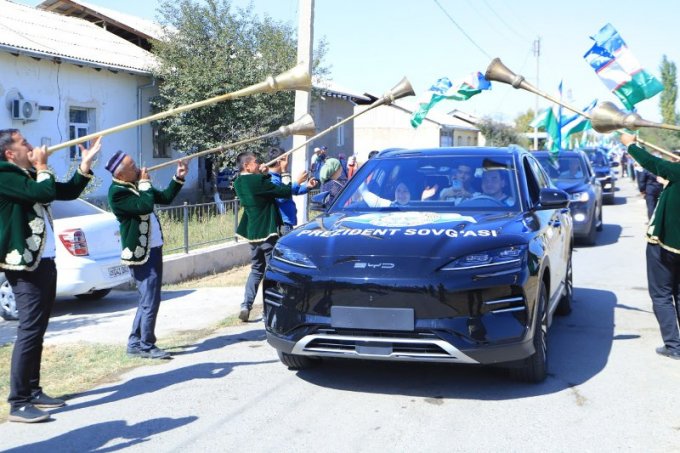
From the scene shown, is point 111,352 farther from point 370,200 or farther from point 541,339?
point 541,339

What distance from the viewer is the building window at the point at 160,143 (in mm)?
21159

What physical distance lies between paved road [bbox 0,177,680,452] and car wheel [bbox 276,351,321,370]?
2.7 inches

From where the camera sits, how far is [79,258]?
7.90 meters

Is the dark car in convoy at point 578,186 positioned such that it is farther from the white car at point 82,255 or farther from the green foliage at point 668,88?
Answer: the green foliage at point 668,88

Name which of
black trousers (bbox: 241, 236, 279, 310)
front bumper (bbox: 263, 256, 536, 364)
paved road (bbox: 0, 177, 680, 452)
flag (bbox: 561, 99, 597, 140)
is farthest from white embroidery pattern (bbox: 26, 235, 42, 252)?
flag (bbox: 561, 99, 597, 140)

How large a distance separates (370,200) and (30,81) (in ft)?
44.1

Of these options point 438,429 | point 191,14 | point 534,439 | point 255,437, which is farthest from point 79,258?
point 191,14

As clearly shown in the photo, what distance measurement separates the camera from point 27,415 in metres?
4.55

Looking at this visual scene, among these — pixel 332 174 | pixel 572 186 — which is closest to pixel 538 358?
pixel 332 174

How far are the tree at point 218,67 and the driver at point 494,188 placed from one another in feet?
45.5

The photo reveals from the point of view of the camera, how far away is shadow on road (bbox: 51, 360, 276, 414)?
500cm

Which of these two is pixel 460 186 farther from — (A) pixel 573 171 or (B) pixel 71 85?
(B) pixel 71 85

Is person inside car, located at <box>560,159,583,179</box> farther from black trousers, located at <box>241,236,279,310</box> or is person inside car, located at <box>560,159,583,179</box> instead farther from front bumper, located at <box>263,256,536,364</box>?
front bumper, located at <box>263,256,536,364</box>

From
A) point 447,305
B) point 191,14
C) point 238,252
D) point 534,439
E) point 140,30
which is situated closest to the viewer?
point 534,439
